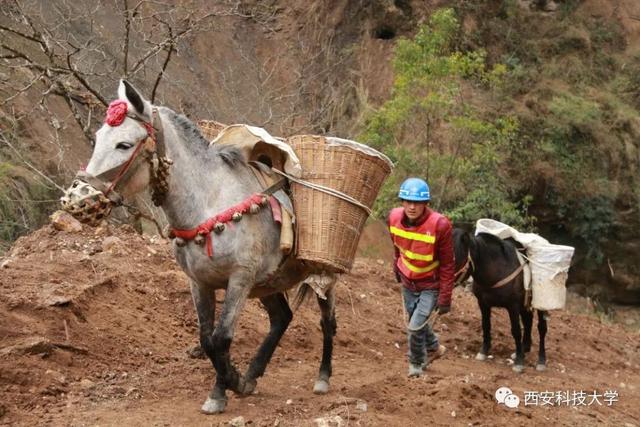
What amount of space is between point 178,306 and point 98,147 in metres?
3.31

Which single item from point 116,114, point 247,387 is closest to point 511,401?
point 247,387

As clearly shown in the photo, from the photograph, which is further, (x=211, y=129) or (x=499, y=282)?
(x=499, y=282)

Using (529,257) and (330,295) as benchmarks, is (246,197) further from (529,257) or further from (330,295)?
(529,257)

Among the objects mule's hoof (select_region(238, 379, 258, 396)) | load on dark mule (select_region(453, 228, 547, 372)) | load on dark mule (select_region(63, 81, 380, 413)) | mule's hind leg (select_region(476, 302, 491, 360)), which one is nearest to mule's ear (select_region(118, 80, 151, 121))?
load on dark mule (select_region(63, 81, 380, 413))

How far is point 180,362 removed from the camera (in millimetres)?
6629

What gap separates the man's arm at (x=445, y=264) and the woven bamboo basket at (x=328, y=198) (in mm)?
1126

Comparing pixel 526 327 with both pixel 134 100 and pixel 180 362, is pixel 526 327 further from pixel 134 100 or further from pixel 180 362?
pixel 134 100

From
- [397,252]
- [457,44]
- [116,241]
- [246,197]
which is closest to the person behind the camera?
[246,197]

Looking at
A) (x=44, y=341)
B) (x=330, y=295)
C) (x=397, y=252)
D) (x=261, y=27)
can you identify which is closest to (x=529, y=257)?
(x=397, y=252)

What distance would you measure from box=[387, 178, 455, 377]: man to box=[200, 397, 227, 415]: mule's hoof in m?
2.18

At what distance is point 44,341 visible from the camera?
19.5 feet

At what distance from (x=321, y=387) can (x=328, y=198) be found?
155cm

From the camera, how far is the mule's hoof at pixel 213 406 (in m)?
5.21
